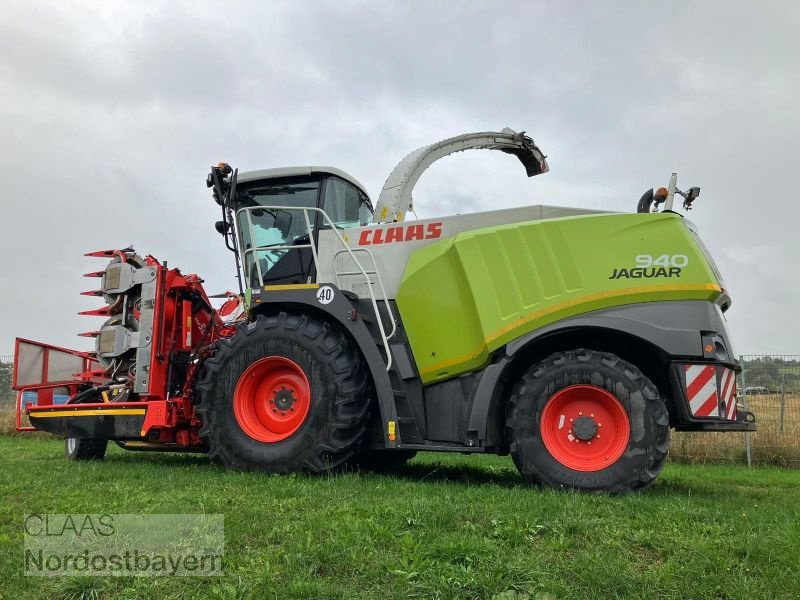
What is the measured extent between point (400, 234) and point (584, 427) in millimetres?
2519

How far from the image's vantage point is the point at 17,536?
4051mm

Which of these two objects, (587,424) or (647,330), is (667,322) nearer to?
(647,330)

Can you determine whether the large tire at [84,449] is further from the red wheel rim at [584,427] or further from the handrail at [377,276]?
the red wheel rim at [584,427]

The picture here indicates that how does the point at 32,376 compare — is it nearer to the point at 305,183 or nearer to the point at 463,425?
the point at 305,183

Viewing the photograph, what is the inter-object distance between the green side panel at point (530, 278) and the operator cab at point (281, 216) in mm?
1429

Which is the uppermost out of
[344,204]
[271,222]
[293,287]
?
[344,204]

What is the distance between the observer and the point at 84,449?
838 cm

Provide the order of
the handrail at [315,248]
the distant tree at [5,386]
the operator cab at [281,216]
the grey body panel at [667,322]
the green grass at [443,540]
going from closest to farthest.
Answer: the green grass at [443,540]
the grey body panel at [667,322]
the handrail at [315,248]
the operator cab at [281,216]
the distant tree at [5,386]

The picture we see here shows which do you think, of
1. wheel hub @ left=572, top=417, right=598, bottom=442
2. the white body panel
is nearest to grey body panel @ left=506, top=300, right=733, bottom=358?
wheel hub @ left=572, top=417, right=598, bottom=442

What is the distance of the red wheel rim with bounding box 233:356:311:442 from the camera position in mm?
6305

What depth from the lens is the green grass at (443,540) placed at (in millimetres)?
3205

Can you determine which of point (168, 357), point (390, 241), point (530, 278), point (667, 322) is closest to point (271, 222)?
point (390, 241)

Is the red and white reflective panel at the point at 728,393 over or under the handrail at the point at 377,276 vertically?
under

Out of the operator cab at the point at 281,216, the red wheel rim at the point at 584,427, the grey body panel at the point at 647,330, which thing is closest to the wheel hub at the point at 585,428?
the red wheel rim at the point at 584,427
